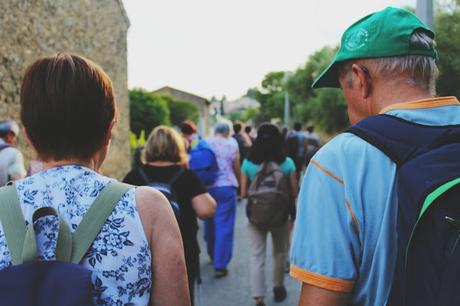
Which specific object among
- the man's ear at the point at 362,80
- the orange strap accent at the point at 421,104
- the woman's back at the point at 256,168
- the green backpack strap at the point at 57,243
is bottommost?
the woman's back at the point at 256,168

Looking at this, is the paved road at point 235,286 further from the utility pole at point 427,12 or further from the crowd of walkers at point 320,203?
the crowd of walkers at point 320,203

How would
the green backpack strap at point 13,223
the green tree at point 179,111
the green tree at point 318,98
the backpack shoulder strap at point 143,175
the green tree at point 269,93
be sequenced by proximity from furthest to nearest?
the green tree at point 269,93
the green tree at point 179,111
the green tree at point 318,98
the backpack shoulder strap at point 143,175
the green backpack strap at point 13,223

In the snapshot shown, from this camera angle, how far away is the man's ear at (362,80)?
1505 millimetres

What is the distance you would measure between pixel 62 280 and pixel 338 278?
735 mm

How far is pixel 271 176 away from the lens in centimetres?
477

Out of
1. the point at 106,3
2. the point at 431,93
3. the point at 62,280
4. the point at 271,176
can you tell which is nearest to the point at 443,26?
the point at 106,3

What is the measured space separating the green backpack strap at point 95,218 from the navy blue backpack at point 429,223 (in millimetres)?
772

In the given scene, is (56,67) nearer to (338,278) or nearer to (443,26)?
(338,278)

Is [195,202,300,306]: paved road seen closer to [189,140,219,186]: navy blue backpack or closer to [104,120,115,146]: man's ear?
[189,140,219,186]: navy blue backpack

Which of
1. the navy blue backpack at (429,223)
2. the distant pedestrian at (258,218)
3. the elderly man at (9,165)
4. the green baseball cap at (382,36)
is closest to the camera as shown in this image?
the navy blue backpack at (429,223)

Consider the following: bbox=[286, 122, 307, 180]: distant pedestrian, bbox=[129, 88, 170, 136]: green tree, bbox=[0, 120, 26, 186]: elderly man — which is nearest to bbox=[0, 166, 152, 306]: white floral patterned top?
bbox=[0, 120, 26, 186]: elderly man

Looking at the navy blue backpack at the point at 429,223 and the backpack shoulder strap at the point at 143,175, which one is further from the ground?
the navy blue backpack at the point at 429,223

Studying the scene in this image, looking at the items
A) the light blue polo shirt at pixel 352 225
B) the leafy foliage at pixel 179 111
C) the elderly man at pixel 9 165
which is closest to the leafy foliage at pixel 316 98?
the elderly man at pixel 9 165

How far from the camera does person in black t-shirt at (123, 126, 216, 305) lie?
11.0 ft
